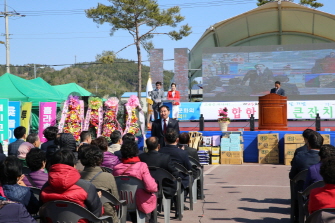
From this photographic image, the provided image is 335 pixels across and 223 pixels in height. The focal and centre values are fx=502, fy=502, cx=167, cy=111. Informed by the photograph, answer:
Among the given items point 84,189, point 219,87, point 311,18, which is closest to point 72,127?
point 84,189

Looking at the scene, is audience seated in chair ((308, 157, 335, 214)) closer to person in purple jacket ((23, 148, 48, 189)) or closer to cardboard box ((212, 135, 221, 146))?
person in purple jacket ((23, 148, 48, 189))

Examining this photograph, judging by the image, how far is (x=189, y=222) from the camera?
731 centimetres

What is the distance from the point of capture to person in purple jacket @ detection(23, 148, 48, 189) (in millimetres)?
5324

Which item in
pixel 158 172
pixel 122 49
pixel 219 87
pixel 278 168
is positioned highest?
pixel 122 49

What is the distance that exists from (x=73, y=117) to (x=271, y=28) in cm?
2283

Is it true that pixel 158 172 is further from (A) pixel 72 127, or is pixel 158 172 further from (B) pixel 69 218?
(A) pixel 72 127

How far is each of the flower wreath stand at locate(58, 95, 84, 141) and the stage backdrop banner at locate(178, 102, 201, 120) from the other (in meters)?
7.84

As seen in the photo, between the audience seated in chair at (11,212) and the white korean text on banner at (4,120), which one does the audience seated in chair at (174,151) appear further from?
the white korean text on banner at (4,120)

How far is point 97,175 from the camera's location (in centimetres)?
530

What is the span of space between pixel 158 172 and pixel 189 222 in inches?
47.7

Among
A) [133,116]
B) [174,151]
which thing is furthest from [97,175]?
[133,116]

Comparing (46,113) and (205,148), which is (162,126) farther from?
(46,113)

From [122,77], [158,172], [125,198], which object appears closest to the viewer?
[125,198]

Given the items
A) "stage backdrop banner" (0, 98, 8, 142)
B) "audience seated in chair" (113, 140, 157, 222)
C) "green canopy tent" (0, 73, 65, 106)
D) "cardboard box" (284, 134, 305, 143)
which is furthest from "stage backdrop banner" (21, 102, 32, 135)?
"audience seated in chair" (113, 140, 157, 222)
